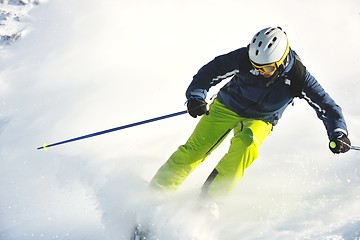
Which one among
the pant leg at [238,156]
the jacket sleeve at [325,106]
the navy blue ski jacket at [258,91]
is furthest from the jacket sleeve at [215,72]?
the jacket sleeve at [325,106]

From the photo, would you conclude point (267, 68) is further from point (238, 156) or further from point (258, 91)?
point (238, 156)

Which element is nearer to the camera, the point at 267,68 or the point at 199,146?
the point at 267,68

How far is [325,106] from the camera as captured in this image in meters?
4.54

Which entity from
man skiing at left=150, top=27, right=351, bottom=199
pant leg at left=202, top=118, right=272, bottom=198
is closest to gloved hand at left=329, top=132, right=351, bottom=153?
man skiing at left=150, top=27, right=351, bottom=199

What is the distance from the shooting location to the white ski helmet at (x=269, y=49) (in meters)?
4.39

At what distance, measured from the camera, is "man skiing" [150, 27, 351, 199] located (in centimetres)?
447

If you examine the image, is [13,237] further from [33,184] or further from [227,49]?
[227,49]

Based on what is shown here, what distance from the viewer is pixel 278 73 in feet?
14.9

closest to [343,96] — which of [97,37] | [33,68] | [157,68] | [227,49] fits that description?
[227,49]

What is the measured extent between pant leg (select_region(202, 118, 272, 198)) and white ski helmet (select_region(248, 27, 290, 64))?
0.69 metres

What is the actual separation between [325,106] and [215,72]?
42.7 inches

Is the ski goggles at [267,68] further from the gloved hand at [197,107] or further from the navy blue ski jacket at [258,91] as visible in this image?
the gloved hand at [197,107]

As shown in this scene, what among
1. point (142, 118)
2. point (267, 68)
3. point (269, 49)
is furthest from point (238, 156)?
point (142, 118)

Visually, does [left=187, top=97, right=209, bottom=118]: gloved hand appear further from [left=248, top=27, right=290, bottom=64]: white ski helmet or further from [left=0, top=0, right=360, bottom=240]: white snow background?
[left=0, top=0, right=360, bottom=240]: white snow background
